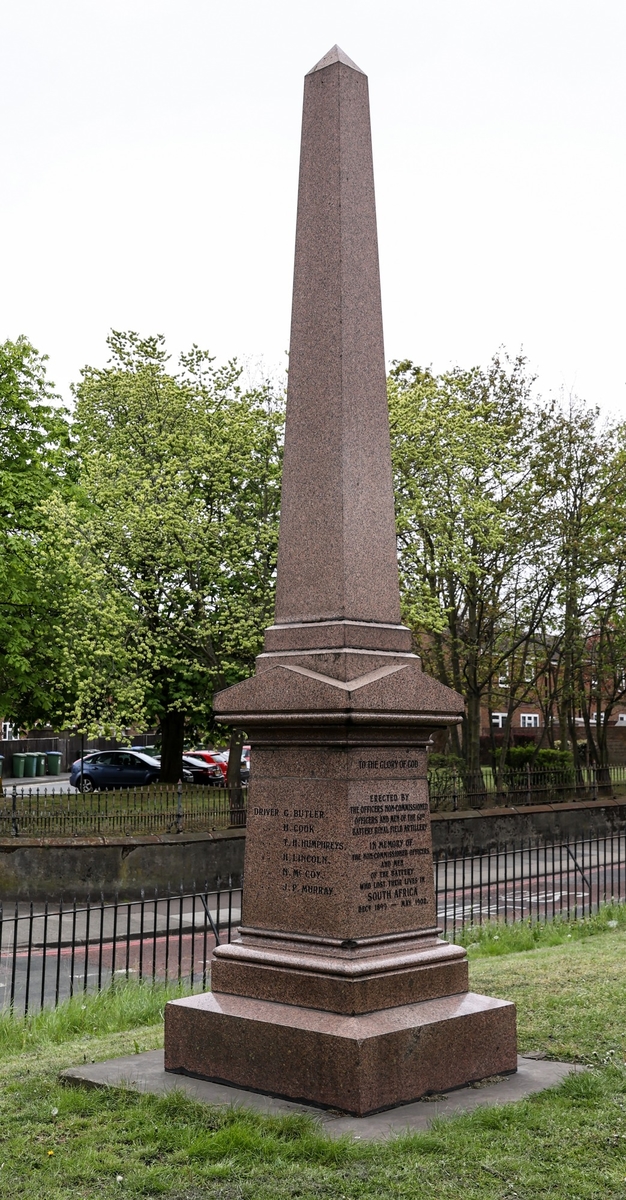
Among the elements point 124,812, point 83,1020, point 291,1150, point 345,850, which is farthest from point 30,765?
point 291,1150

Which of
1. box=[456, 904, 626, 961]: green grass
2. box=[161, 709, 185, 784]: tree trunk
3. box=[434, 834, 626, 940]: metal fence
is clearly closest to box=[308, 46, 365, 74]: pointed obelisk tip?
box=[456, 904, 626, 961]: green grass

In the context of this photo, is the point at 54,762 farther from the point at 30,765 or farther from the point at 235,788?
the point at 235,788

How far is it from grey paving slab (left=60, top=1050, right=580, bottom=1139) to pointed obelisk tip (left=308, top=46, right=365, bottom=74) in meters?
6.33

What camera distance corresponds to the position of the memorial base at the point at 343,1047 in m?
6.03

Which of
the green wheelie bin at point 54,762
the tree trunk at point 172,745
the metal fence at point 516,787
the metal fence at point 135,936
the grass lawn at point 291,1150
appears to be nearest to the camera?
the grass lawn at point 291,1150

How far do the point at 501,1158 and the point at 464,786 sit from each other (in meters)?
22.7

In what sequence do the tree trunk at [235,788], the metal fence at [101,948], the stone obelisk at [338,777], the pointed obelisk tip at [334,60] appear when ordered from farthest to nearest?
the tree trunk at [235,788]
the metal fence at [101,948]
the pointed obelisk tip at [334,60]
the stone obelisk at [338,777]

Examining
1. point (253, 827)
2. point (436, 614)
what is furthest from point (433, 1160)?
point (436, 614)

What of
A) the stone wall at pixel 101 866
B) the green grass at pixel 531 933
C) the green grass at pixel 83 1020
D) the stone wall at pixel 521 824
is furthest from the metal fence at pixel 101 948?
the stone wall at pixel 521 824

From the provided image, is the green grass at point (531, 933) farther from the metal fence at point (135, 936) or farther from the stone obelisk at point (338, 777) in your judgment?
the stone obelisk at point (338, 777)

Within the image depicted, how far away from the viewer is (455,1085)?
645 cm

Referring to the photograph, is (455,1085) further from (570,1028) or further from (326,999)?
(570,1028)

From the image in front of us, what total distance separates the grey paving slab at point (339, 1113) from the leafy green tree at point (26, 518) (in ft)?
66.0

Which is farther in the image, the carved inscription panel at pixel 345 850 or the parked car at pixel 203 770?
the parked car at pixel 203 770
